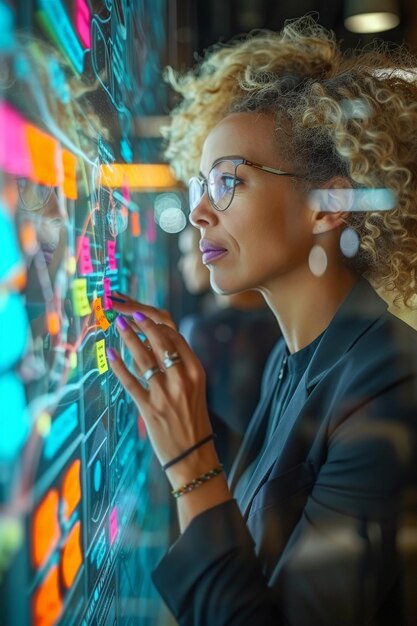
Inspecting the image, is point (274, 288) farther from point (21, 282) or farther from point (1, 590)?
point (1, 590)

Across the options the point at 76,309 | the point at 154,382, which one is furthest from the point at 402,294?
the point at 76,309

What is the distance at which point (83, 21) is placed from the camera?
0.82 metres

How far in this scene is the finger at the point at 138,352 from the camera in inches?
33.8

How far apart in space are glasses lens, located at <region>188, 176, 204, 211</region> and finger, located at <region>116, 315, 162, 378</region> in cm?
31

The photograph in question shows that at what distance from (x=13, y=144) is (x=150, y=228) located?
77 centimetres

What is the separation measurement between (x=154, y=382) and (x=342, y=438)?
30cm

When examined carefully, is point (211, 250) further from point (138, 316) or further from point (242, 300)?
point (242, 300)

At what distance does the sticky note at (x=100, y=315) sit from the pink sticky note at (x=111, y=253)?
0.41ft

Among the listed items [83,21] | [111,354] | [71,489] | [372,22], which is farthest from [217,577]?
[372,22]

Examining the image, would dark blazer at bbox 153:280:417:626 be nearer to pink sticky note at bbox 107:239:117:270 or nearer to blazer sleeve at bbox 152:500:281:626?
blazer sleeve at bbox 152:500:281:626

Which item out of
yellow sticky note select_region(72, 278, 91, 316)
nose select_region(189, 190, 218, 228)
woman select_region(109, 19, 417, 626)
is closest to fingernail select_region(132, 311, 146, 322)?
woman select_region(109, 19, 417, 626)

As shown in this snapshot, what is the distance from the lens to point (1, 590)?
56 centimetres

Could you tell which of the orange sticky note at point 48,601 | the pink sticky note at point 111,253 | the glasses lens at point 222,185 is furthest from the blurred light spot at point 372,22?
the orange sticky note at point 48,601

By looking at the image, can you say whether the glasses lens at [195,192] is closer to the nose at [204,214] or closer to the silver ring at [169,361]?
the nose at [204,214]
